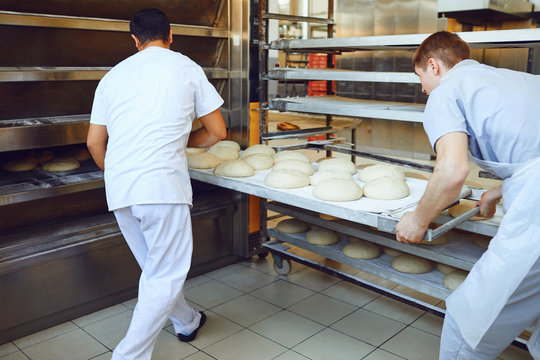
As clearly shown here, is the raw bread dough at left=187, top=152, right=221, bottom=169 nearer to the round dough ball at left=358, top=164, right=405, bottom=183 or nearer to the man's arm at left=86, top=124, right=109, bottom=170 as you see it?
the man's arm at left=86, top=124, right=109, bottom=170

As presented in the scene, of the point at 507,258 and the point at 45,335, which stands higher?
the point at 507,258

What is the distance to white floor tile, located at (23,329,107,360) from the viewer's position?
2.04 meters

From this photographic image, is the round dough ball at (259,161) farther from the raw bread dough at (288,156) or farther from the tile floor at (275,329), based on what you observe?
the tile floor at (275,329)

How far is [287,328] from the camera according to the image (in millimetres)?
2277

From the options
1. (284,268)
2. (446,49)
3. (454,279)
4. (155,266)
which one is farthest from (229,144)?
(446,49)

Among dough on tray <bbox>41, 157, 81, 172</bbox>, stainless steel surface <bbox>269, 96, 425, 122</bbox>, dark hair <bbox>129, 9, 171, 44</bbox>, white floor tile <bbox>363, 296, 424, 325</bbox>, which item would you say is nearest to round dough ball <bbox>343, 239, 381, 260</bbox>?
white floor tile <bbox>363, 296, 424, 325</bbox>

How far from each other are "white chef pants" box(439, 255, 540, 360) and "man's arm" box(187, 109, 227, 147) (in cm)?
110

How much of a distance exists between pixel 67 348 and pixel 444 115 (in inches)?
73.1

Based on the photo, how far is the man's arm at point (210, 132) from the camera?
192 cm

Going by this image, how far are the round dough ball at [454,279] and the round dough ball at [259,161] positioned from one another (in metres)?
1.02

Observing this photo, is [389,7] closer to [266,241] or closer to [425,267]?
[266,241]

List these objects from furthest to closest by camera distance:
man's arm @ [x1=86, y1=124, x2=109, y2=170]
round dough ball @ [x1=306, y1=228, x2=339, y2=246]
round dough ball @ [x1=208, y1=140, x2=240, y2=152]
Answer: round dough ball @ [x1=208, y1=140, x2=240, y2=152] < round dough ball @ [x1=306, y1=228, x2=339, y2=246] < man's arm @ [x1=86, y1=124, x2=109, y2=170]

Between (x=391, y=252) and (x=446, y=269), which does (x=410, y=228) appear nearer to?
(x=446, y=269)

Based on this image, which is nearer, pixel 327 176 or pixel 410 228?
pixel 410 228
